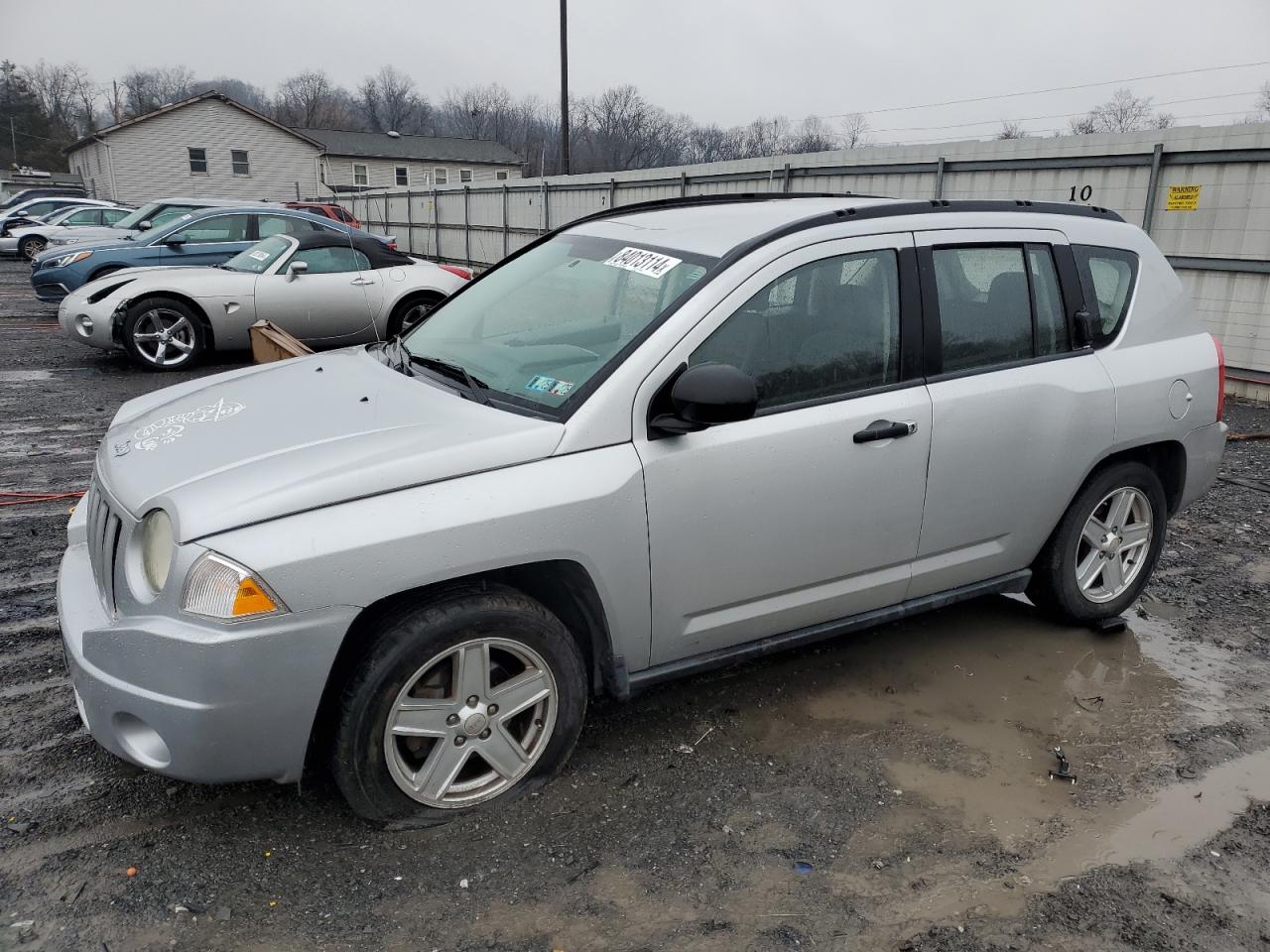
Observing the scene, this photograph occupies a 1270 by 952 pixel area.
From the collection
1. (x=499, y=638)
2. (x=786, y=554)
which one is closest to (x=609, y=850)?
(x=499, y=638)

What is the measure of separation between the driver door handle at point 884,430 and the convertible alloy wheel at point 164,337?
355 inches

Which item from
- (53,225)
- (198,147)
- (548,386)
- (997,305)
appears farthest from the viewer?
(198,147)

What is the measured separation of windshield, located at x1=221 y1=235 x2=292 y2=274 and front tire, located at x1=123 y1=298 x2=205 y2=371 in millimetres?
881

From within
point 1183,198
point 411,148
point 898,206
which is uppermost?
point 411,148

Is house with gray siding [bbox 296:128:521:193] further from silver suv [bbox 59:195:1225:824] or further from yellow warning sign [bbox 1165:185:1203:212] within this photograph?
silver suv [bbox 59:195:1225:824]

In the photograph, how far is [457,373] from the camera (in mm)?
3350

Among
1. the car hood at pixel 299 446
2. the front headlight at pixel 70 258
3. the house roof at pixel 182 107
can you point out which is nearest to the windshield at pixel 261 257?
the front headlight at pixel 70 258

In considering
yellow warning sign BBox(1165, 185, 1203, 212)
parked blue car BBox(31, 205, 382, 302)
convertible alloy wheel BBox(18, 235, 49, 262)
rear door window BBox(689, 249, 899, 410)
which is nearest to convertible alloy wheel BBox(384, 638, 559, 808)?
rear door window BBox(689, 249, 899, 410)

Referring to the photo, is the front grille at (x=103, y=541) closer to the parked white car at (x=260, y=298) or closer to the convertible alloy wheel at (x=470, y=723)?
the convertible alloy wheel at (x=470, y=723)

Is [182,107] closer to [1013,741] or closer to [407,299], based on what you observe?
[407,299]

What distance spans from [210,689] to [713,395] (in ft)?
5.16

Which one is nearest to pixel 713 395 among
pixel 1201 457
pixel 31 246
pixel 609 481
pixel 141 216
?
pixel 609 481

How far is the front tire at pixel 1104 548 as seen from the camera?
13.5ft

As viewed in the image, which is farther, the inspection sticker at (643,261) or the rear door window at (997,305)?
the rear door window at (997,305)
